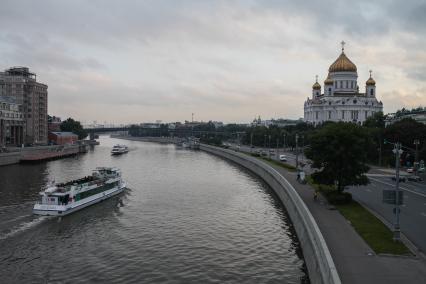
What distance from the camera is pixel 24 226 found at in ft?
152

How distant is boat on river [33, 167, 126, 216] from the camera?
5188 cm

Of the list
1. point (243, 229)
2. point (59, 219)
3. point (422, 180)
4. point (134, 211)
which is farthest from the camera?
point (422, 180)

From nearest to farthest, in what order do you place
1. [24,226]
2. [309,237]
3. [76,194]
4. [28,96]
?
[309,237]
[24,226]
[76,194]
[28,96]

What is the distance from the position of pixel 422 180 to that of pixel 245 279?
55804 mm

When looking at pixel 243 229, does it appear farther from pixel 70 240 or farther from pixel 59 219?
pixel 59 219

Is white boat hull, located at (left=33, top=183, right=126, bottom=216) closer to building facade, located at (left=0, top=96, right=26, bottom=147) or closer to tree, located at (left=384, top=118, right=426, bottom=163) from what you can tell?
tree, located at (left=384, top=118, right=426, bottom=163)

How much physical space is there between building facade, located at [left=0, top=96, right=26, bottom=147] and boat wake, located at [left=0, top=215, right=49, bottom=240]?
305 feet

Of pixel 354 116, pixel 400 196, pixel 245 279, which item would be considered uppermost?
pixel 354 116

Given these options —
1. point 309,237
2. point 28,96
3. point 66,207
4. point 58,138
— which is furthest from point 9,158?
point 309,237

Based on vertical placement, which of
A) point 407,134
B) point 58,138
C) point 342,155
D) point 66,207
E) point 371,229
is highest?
point 407,134

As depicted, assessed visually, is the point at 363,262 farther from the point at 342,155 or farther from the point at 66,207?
the point at 66,207

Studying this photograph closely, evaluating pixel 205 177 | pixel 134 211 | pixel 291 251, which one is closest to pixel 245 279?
pixel 291 251

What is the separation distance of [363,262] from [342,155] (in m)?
24.7

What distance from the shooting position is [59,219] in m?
50.9
